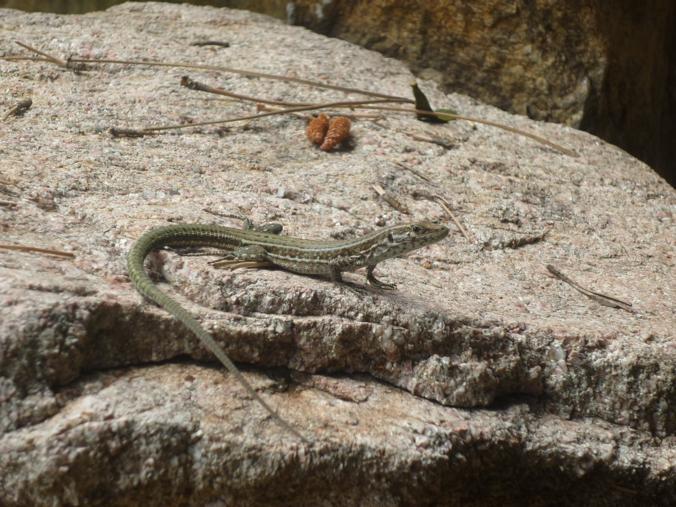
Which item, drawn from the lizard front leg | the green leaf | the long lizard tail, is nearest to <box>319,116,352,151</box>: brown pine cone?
the green leaf

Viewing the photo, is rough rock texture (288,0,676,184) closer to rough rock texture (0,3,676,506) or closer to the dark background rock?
the dark background rock

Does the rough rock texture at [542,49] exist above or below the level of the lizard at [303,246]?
above

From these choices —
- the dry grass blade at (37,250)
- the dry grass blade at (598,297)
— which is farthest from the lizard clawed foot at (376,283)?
the dry grass blade at (37,250)

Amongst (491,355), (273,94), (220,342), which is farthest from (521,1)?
(220,342)

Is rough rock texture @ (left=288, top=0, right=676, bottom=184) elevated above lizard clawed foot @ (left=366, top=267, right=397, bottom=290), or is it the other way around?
rough rock texture @ (left=288, top=0, right=676, bottom=184)

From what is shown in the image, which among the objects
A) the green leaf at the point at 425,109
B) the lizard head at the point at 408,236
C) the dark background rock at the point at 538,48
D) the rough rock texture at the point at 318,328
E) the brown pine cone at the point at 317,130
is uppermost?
the dark background rock at the point at 538,48

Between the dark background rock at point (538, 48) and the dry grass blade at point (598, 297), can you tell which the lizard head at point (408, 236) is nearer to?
the dry grass blade at point (598, 297)
